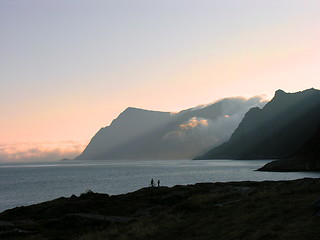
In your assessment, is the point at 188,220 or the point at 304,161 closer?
the point at 188,220

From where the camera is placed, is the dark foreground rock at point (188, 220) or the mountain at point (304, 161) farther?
the mountain at point (304, 161)

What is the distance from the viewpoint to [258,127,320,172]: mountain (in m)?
144

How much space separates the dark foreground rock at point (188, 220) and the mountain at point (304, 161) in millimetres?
115717

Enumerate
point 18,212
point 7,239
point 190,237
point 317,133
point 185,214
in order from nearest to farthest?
point 190,237, point 7,239, point 185,214, point 18,212, point 317,133

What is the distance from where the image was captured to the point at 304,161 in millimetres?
148750

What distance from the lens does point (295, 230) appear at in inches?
734

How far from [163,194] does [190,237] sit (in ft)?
87.2

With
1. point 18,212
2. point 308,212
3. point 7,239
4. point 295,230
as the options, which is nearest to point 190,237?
point 295,230

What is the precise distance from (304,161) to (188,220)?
438ft

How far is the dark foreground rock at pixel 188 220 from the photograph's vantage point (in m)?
20.4

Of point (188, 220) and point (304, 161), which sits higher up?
point (188, 220)

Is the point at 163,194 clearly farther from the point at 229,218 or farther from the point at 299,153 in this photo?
the point at 299,153

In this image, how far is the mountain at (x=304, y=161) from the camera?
143625mm

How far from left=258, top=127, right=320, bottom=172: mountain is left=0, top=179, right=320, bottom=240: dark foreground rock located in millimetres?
115717
